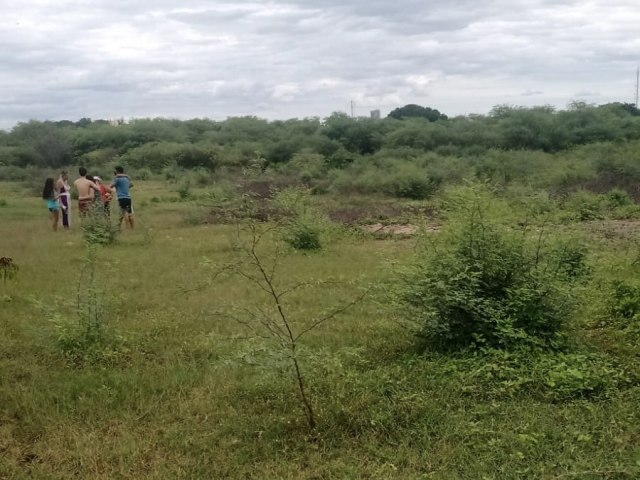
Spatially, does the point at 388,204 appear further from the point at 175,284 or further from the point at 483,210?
the point at 483,210

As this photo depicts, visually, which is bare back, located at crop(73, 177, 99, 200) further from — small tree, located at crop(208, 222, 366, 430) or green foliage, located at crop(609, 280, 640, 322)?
green foliage, located at crop(609, 280, 640, 322)

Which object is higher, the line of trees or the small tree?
the line of trees

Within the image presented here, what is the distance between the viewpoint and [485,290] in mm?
5512

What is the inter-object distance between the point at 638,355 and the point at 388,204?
13.9 meters

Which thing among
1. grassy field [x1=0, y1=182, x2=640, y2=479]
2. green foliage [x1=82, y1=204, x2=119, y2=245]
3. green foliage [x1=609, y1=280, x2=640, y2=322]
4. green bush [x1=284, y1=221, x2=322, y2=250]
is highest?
green foliage [x1=82, y1=204, x2=119, y2=245]

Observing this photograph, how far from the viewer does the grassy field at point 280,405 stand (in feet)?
12.5

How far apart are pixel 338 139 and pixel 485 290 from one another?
36379 mm

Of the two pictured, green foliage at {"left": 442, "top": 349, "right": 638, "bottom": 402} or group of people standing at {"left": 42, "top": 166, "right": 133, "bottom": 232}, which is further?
group of people standing at {"left": 42, "top": 166, "right": 133, "bottom": 232}

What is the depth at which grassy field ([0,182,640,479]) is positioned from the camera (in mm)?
3803

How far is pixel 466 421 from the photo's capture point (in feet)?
13.8

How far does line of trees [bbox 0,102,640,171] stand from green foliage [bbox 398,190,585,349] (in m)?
25.8

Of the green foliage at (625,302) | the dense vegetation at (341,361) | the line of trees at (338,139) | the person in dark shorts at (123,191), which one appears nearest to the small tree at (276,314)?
the dense vegetation at (341,361)

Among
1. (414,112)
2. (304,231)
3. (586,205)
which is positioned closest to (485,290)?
(304,231)

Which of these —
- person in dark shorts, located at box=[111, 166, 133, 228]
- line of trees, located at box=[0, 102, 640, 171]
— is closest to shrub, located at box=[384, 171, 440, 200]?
line of trees, located at box=[0, 102, 640, 171]
